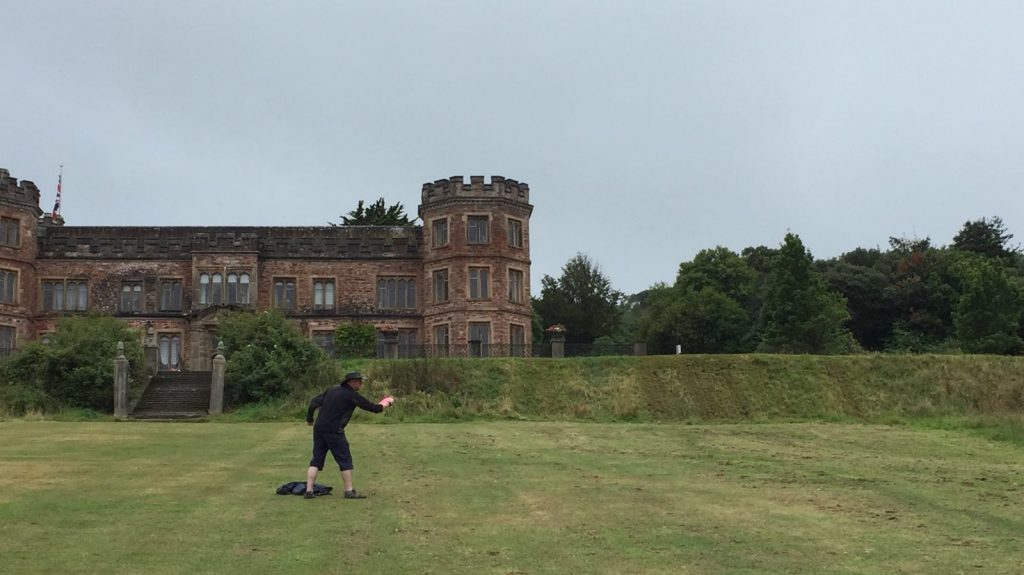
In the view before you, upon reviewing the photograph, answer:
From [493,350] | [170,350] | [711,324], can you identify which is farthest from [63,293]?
[711,324]

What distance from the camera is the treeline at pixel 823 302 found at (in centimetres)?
5284

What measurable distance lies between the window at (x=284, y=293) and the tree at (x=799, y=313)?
27.7m

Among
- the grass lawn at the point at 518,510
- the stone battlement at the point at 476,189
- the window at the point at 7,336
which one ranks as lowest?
the grass lawn at the point at 518,510

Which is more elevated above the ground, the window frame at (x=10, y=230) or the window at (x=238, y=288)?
the window frame at (x=10, y=230)

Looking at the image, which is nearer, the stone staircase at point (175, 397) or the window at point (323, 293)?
the stone staircase at point (175, 397)

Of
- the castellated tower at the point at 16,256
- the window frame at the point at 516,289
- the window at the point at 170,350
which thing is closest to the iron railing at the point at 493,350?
the window frame at the point at 516,289

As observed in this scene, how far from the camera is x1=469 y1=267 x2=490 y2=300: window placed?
162 ft

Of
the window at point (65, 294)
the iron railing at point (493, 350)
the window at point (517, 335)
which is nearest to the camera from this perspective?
the iron railing at point (493, 350)

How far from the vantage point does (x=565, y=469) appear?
55.3 ft

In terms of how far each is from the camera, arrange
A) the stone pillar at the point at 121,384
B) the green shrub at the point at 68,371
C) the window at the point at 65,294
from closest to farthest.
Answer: the stone pillar at the point at 121,384
the green shrub at the point at 68,371
the window at the point at 65,294

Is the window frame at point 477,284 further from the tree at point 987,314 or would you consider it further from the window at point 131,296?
the tree at point 987,314

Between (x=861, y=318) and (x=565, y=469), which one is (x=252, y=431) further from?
(x=861, y=318)

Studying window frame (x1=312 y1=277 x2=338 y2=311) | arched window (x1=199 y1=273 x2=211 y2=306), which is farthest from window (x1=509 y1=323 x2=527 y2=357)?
arched window (x1=199 y1=273 x2=211 y2=306)

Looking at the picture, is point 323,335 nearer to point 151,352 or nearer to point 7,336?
point 151,352
